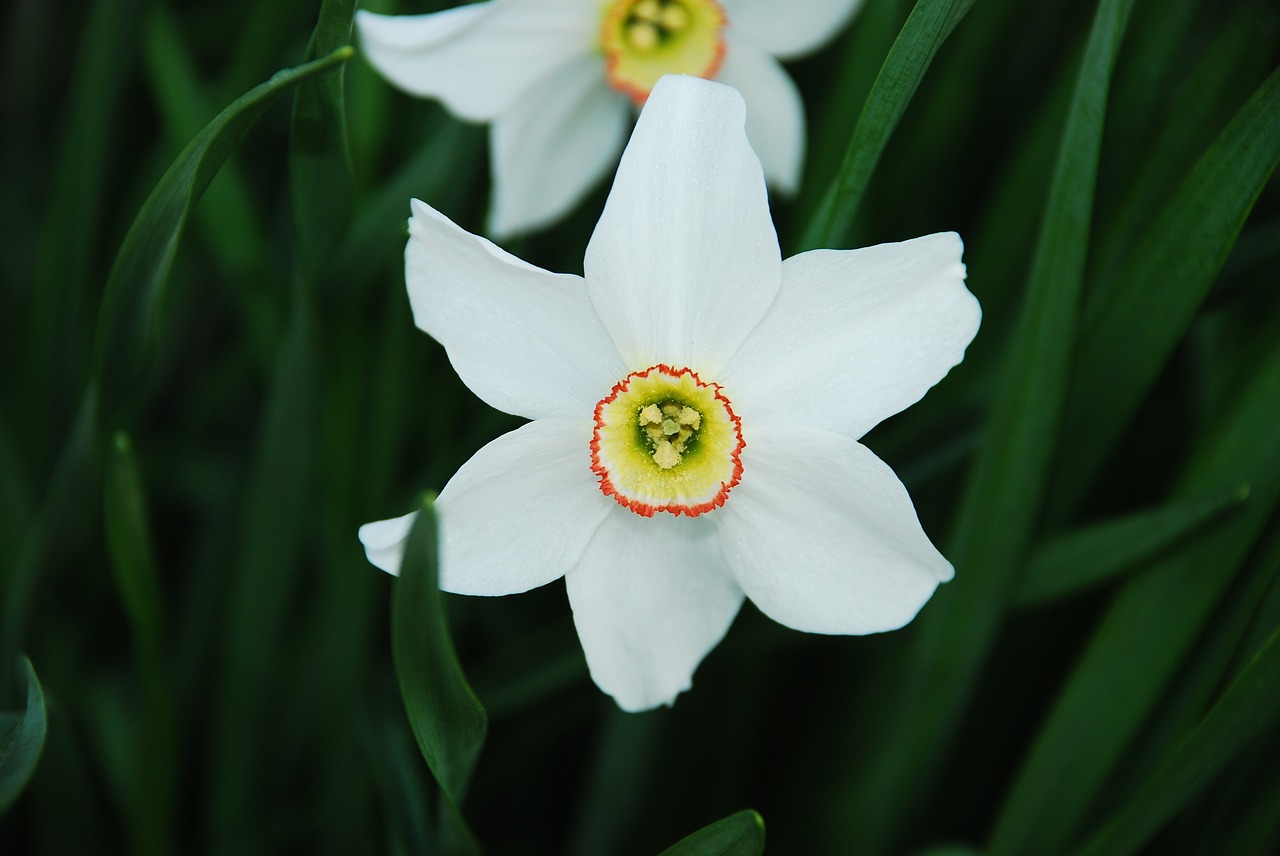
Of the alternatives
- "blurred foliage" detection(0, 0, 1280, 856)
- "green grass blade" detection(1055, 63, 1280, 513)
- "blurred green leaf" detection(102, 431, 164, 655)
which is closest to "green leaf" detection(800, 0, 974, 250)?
"blurred foliage" detection(0, 0, 1280, 856)

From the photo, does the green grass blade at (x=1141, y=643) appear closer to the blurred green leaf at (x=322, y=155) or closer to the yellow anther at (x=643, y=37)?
the yellow anther at (x=643, y=37)

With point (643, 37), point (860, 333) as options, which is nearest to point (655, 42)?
point (643, 37)

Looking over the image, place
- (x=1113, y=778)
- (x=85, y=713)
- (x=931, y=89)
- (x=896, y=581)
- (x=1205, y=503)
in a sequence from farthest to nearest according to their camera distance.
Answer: (x=85, y=713), (x=931, y=89), (x=1113, y=778), (x=1205, y=503), (x=896, y=581)

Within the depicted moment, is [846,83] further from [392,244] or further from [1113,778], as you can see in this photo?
[1113,778]

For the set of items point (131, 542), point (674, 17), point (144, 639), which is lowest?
point (144, 639)

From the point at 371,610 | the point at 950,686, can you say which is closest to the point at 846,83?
the point at 950,686

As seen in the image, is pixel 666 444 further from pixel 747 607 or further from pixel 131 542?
pixel 131 542
